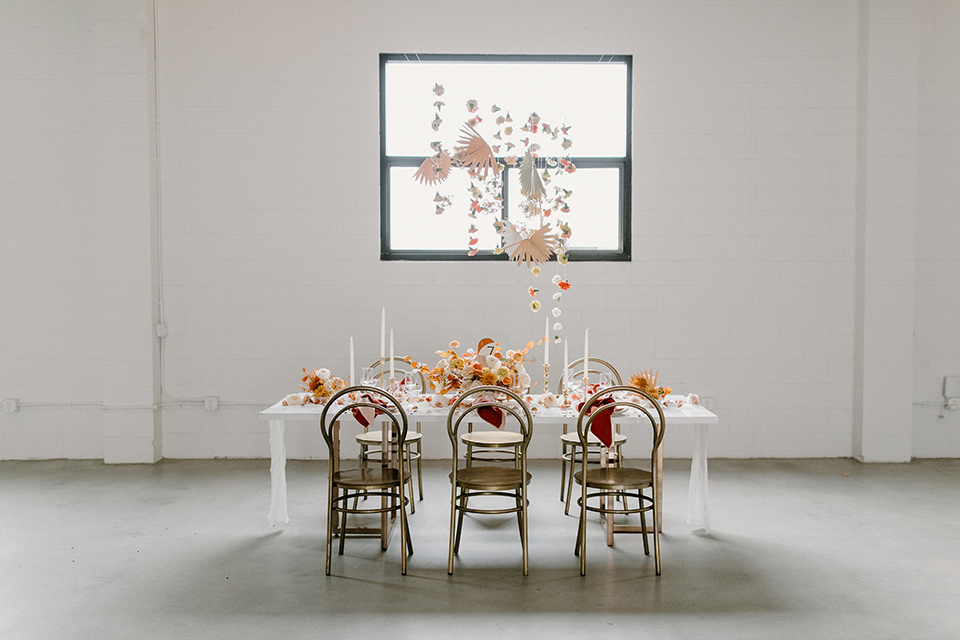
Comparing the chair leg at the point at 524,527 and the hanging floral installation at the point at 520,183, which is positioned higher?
the hanging floral installation at the point at 520,183

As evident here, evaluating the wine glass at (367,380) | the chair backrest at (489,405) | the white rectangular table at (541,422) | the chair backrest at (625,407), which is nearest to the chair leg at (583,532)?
the chair backrest at (625,407)

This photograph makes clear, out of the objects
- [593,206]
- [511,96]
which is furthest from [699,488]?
[511,96]

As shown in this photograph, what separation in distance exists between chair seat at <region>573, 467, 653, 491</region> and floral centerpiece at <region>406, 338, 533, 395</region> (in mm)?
617

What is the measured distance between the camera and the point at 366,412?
3678mm

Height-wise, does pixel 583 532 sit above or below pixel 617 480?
below

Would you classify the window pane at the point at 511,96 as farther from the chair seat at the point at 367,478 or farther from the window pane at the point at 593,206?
the chair seat at the point at 367,478

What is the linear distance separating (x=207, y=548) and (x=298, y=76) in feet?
11.9

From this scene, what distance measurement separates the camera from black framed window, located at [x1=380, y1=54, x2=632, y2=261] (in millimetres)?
5746

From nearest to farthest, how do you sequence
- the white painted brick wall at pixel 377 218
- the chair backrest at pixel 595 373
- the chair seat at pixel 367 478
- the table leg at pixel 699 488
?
the chair seat at pixel 367 478 → the table leg at pixel 699 488 → the chair backrest at pixel 595 373 → the white painted brick wall at pixel 377 218

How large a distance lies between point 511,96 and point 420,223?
1.23 metres

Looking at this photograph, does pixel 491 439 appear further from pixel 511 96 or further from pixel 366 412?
pixel 511 96

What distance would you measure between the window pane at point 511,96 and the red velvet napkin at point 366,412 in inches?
106

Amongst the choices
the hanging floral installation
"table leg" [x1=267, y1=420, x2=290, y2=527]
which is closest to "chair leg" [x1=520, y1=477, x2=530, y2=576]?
the hanging floral installation

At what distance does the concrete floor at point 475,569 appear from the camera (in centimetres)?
299
